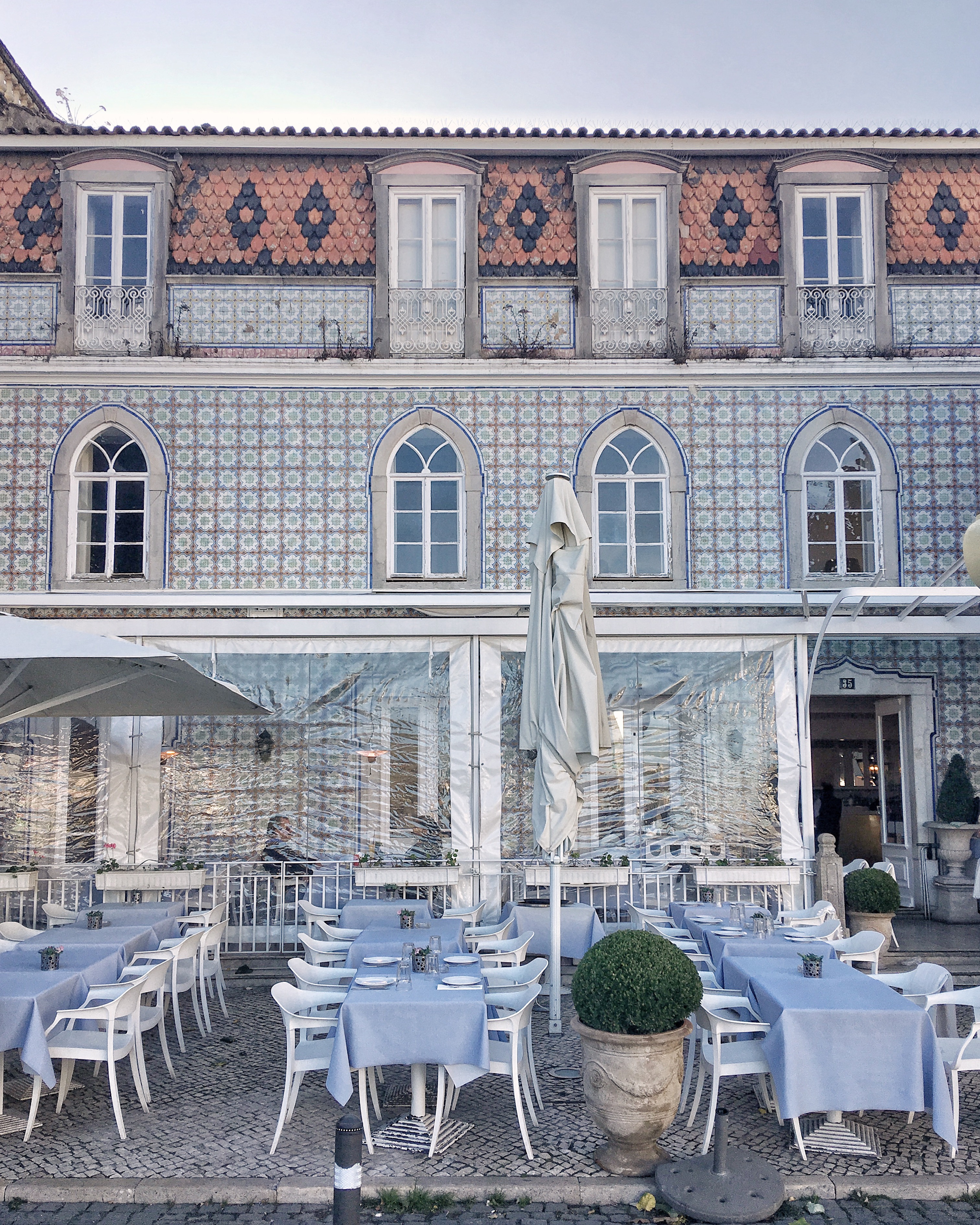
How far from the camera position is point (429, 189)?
506 inches

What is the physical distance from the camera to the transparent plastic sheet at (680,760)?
37.3ft

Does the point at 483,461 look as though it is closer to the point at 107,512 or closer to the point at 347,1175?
the point at 107,512

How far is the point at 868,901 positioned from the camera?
10.2 m

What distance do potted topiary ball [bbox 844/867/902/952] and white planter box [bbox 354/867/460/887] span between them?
3711 millimetres

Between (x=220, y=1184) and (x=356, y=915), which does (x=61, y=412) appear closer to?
(x=356, y=915)

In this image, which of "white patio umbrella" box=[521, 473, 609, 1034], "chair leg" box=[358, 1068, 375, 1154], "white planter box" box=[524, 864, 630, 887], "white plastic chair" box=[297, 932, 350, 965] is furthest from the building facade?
"chair leg" box=[358, 1068, 375, 1154]

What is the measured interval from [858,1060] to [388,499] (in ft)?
26.6

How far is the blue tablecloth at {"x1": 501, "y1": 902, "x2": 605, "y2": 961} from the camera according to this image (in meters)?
9.48

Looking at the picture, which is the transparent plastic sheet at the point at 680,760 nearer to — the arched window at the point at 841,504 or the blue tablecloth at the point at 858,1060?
the arched window at the point at 841,504

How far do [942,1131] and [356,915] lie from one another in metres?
5.02

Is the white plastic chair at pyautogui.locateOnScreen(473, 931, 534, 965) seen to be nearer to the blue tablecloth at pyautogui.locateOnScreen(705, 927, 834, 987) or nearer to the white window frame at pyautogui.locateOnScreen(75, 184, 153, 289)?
the blue tablecloth at pyautogui.locateOnScreen(705, 927, 834, 987)

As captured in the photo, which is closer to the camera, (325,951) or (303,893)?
(325,951)

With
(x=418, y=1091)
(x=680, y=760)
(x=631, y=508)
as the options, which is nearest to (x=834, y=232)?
(x=631, y=508)

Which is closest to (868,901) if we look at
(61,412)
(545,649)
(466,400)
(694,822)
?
(694,822)
